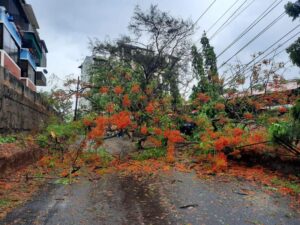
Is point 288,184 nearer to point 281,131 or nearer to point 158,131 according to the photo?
point 281,131

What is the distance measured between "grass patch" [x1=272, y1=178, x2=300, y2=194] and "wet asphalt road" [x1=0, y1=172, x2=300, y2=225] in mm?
788

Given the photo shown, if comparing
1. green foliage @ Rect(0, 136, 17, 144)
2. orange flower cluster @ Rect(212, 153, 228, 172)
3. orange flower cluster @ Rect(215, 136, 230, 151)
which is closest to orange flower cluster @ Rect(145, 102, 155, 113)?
orange flower cluster @ Rect(215, 136, 230, 151)

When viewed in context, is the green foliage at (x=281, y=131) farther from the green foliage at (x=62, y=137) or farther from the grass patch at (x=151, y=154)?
the green foliage at (x=62, y=137)

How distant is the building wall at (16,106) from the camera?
32.8 ft

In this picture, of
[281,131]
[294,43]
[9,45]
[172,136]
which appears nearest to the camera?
[281,131]

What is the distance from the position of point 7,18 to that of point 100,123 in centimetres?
1131

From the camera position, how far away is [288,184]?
28.9ft

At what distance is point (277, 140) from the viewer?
962cm

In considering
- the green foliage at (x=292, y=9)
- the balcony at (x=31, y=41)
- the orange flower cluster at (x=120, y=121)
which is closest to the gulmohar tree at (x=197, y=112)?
the orange flower cluster at (x=120, y=121)

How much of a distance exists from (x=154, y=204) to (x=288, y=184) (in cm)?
388

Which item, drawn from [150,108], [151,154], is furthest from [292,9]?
[151,154]

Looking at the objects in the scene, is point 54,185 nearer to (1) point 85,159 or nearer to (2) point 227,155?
(1) point 85,159

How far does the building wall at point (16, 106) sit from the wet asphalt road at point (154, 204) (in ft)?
10.1

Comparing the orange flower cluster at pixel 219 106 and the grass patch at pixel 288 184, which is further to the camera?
the orange flower cluster at pixel 219 106
